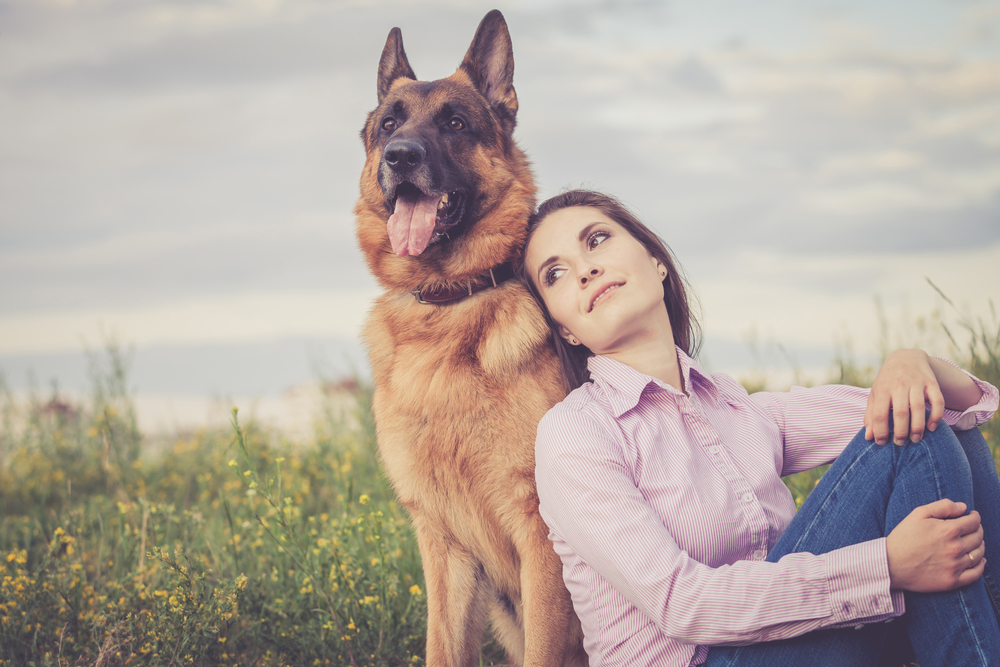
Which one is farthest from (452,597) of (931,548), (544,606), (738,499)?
(931,548)

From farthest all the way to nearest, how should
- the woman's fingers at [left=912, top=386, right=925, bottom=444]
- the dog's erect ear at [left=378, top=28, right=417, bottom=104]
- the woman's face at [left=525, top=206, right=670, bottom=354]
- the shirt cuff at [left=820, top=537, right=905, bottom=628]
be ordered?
the dog's erect ear at [left=378, top=28, right=417, bottom=104] < the woman's face at [left=525, top=206, right=670, bottom=354] < the woman's fingers at [left=912, top=386, right=925, bottom=444] < the shirt cuff at [left=820, top=537, right=905, bottom=628]

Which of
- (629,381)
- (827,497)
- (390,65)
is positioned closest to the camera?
(827,497)

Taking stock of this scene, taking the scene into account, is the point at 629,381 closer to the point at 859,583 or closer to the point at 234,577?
the point at 859,583

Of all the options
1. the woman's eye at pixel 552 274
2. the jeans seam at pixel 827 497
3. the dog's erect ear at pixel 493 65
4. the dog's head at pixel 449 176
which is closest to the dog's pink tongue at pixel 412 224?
the dog's head at pixel 449 176

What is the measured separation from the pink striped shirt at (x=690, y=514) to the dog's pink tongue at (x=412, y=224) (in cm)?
95

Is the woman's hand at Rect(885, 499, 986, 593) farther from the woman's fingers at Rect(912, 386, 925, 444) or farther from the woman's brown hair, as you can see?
the woman's brown hair

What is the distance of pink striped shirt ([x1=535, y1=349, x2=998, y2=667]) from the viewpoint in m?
1.59

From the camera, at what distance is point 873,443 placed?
6.14 ft

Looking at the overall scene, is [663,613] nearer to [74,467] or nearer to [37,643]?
[37,643]

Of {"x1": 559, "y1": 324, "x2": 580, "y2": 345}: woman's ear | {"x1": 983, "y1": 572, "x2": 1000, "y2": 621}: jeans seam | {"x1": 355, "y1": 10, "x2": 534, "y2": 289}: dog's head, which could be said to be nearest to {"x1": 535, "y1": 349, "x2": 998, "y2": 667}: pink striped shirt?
{"x1": 559, "y1": 324, "x2": 580, "y2": 345}: woman's ear

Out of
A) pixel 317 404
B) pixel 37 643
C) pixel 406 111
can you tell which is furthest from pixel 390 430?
pixel 317 404

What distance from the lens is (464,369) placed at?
241 cm

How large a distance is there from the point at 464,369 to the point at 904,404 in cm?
134

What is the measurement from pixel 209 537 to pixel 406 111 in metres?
2.62
